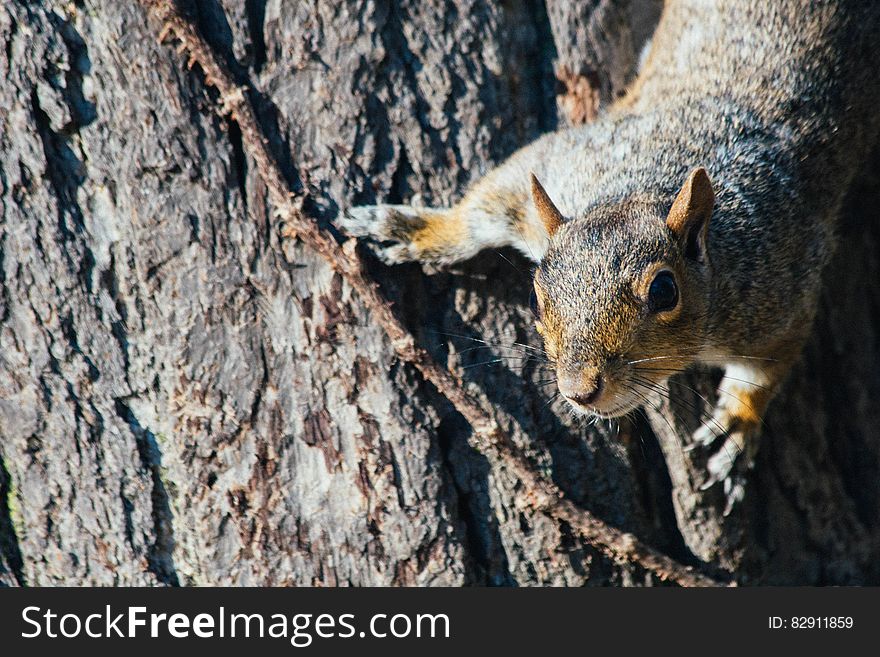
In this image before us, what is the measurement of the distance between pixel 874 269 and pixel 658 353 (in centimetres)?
132

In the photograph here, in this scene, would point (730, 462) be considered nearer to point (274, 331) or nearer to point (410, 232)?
point (410, 232)

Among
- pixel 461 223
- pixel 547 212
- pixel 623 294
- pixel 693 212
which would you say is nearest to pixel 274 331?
pixel 461 223

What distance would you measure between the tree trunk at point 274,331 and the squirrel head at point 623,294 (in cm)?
33

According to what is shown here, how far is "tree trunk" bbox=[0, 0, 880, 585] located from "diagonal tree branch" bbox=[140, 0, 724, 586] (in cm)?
3

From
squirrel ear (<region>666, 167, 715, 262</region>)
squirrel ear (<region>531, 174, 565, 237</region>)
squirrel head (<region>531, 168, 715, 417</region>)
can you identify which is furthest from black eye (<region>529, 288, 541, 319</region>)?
squirrel ear (<region>666, 167, 715, 262</region>)

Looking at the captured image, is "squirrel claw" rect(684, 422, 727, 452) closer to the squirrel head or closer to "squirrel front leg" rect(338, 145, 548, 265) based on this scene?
the squirrel head

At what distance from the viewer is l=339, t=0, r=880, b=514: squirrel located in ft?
6.86

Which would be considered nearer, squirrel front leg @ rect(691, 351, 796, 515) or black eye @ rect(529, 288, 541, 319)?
black eye @ rect(529, 288, 541, 319)

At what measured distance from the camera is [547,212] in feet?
7.13

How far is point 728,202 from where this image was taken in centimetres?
238

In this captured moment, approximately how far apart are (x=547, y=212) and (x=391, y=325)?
1.67 ft

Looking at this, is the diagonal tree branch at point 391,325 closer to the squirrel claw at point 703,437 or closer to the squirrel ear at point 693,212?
the squirrel claw at point 703,437

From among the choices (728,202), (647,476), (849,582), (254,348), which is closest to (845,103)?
(728,202)

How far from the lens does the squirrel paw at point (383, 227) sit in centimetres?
231
